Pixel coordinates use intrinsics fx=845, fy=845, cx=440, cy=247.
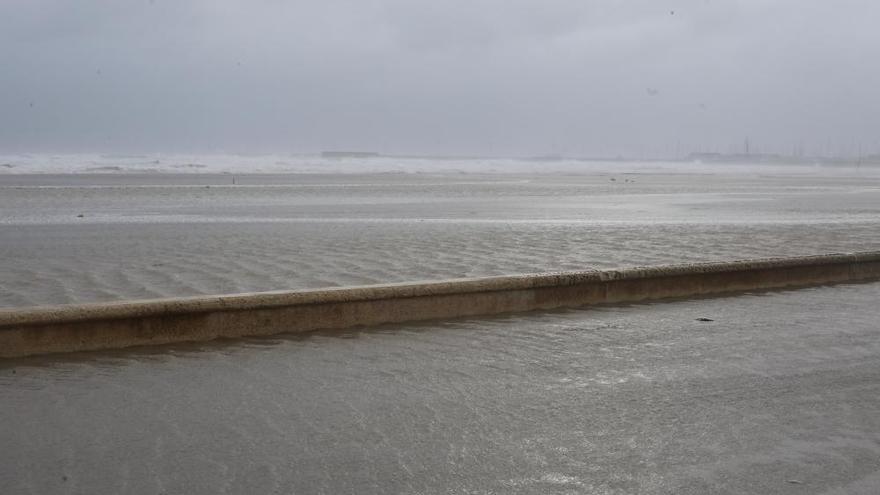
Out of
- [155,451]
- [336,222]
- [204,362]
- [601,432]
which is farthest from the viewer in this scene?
[336,222]

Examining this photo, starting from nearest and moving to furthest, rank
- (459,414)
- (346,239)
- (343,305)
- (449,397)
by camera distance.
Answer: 1. (459,414)
2. (449,397)
3. (343,305)
4. (346,239)

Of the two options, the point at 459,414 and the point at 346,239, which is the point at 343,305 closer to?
the point at 459,414

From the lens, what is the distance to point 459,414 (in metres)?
4.56

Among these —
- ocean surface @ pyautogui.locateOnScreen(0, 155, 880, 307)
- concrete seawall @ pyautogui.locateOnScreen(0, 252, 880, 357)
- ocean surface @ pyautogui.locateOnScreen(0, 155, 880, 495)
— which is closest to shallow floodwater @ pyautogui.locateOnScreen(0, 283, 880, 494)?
ocean surface @ pyautogui.locateOnScreen(0, 155, 880, 495)

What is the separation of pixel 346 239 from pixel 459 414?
8.60 meters

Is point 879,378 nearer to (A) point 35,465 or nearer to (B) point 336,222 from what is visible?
(A) point 35,465

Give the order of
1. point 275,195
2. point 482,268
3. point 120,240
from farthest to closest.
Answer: point 275,195 < point 120,240 < point 482,268

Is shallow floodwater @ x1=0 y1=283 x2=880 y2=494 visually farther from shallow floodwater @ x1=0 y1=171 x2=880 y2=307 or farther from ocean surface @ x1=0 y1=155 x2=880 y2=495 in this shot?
shallow floodwater @ x1=0 y1=171 x2=880 y2=307

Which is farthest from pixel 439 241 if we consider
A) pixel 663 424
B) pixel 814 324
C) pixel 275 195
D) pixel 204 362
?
pixel 275 195

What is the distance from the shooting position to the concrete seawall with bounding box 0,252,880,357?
5.80 metres

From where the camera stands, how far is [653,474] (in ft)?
12.2

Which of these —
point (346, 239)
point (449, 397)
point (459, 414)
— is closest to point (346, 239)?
point (346, 239)

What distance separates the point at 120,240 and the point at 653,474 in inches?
416

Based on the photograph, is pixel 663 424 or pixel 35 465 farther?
pixel 663 424
